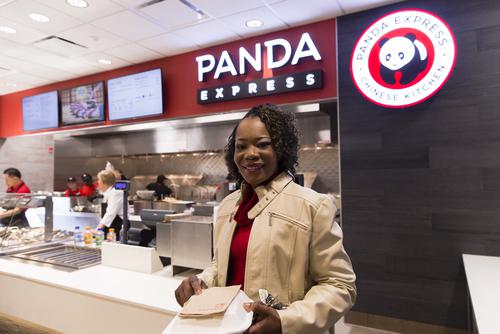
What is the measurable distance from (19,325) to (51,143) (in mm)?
6218

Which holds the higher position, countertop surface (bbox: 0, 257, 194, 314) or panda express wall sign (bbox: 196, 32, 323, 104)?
panda express wall sign (bbox: 196, 32, 323, 104)

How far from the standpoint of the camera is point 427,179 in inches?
127

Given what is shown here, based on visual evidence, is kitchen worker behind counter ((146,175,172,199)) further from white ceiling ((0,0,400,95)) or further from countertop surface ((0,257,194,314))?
countertop surface ((0,257,194,314))

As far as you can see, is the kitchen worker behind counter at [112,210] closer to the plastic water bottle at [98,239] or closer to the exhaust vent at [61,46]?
the plastic water bottle at [98,239]

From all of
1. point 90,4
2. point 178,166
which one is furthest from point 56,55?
point 178,166

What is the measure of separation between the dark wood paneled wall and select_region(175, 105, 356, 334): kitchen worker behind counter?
251 centimetres

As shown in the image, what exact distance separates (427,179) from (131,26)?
146 inches

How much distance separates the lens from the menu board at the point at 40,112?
6.30 metres

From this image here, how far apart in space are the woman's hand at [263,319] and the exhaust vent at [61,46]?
481 centimetres

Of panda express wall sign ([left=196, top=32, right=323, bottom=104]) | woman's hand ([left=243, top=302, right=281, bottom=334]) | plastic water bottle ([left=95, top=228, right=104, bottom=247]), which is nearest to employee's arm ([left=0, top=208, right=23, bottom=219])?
plastic water bottle ([left=95, top=228, right=104, bottom=247])

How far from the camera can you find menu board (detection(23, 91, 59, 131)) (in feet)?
20.7

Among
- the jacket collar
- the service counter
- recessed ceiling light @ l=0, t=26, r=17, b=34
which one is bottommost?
the service counter

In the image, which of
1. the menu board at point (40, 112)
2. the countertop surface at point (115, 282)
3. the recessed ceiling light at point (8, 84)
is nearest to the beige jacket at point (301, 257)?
the countertop surface at point (115, 282)

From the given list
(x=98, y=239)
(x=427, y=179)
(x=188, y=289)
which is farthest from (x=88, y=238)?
(x=427, y=179)
